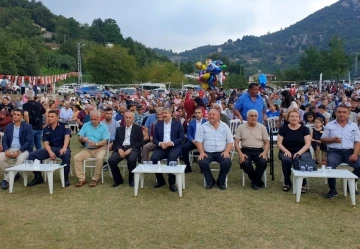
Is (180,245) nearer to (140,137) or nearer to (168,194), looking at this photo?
(168,194)

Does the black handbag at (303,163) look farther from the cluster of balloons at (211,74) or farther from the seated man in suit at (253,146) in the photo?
the cluster of balloons at (211,74)

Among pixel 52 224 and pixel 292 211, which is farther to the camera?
pixel 292 211

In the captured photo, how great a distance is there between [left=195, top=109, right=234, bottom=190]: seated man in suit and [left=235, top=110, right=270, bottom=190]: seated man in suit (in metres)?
0.19

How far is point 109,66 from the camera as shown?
160 feet

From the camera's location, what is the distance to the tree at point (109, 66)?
1922 inches

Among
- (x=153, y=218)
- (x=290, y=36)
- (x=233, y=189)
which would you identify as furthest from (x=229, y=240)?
(x=290, y=36)

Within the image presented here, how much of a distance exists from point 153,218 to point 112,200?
1.00 m

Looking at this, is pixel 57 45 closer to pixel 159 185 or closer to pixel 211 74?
pixel 211 74

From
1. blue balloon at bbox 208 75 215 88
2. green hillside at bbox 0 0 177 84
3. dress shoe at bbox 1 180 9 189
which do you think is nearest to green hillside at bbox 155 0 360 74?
green hillside at bbox 0 0 177 84

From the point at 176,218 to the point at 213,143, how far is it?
5.83ft

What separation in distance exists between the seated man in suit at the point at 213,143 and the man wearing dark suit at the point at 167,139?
440 millimetres

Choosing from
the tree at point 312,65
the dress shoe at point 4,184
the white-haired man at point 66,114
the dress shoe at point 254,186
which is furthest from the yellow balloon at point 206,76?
the tree at point 312,65

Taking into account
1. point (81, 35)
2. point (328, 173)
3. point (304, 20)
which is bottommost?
point (328, 173)

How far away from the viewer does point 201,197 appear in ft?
18.4
